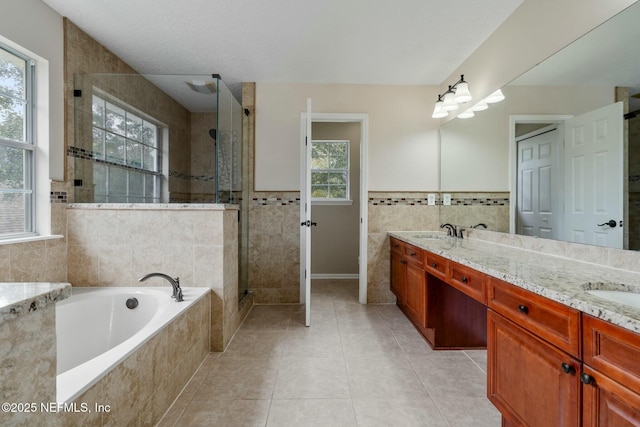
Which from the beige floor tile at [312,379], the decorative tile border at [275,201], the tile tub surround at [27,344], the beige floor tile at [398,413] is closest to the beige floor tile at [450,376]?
the beige floor tile at [398,413]

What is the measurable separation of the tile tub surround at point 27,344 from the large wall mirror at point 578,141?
2119mm

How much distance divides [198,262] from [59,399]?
121cm

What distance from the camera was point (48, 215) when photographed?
6.53 ft

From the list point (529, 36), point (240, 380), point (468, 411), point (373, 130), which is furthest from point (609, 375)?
point (373, 130)

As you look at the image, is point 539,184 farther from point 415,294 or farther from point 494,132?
point 415,294

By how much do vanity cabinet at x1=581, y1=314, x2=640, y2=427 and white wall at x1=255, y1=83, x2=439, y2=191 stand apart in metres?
2.47

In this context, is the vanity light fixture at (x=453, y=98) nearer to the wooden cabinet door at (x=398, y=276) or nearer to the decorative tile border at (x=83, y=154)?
the wooden cabinet door at (x=398, y=276)

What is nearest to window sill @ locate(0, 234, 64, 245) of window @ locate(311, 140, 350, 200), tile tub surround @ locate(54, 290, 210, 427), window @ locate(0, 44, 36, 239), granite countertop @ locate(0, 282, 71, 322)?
window @ locate(0, 44, 36, 239)

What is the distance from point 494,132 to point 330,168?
2418 mm

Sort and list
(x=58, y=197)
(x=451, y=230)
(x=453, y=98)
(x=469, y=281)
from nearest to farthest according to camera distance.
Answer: (x=469, y=281), (x=58, y=197), (x=453, y=98), (x=451, y=230)

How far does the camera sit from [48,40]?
1994 mm

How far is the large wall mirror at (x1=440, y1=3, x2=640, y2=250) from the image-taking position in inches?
51.5

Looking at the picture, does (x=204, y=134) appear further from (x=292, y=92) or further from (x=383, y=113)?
(x=383, y=113)

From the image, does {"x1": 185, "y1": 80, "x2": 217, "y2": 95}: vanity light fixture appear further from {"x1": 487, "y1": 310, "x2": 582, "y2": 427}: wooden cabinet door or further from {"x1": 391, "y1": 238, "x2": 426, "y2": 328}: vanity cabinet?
{"x1": 487, "y1": 310, "x2": 582, "y2": 427}: wooden cabinet door
